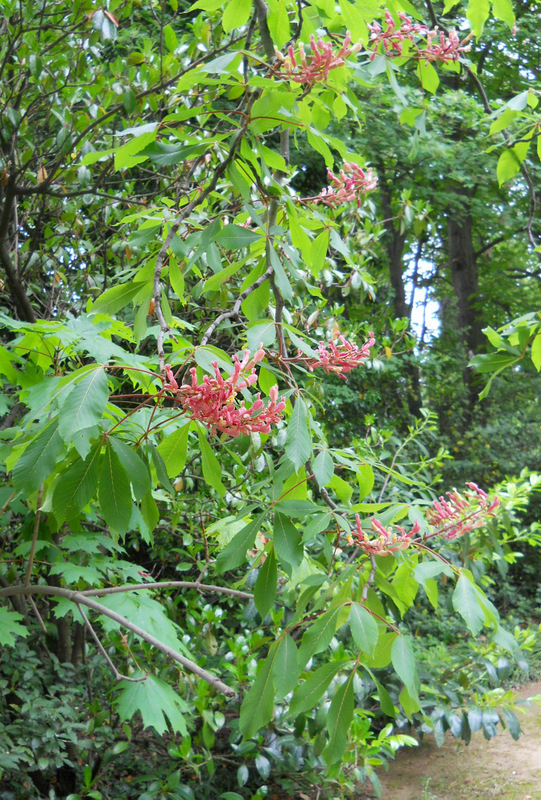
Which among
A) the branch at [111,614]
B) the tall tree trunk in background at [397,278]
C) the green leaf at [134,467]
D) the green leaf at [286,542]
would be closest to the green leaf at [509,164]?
the green leaf at [286,542]

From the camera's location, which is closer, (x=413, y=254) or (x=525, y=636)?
(x=525, y=636)

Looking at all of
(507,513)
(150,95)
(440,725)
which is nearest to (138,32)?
(150,95)

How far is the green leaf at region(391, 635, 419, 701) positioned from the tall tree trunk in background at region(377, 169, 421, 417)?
673 centimetres

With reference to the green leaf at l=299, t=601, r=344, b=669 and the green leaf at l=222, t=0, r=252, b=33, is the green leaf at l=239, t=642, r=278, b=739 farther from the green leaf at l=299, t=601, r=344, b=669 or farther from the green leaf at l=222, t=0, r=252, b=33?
the green leaf at l=222, t=0, r=252, b=33

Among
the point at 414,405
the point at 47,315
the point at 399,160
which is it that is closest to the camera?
the point at 47,315

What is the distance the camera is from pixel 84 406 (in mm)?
1072

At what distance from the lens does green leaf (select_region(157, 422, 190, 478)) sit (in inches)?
51.9

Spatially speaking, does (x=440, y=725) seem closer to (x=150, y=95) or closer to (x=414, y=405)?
(x=150, y=95)

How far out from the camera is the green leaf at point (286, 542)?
1.27m

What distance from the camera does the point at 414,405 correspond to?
866 centimetres

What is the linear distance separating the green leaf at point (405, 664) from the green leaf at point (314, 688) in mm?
101

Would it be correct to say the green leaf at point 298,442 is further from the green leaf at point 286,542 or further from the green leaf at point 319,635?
the green leaf at point 319,635

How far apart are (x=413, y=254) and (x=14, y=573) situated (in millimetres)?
11572

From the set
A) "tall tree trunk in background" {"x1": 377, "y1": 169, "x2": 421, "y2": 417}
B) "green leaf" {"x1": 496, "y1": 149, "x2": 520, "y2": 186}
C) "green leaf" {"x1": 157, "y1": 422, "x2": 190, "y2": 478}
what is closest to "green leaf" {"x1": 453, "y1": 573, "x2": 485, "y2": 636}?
"green leaf" {"x1": 157, "y1": 422, "x2": 190, "y2": 478}
